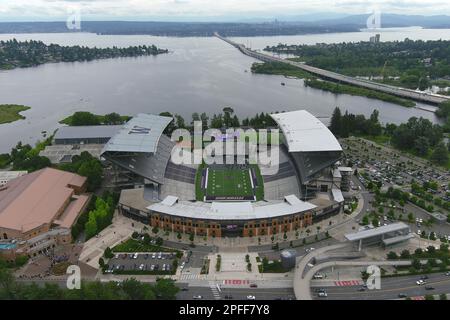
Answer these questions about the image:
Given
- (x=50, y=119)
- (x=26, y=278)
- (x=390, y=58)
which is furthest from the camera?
(x=390, y=58)

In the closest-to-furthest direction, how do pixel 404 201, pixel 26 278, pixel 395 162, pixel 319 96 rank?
pixel 26 278, pixel 404 201, pixel 395 162, pixel 319 96

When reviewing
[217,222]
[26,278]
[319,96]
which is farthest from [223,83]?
[26,278]

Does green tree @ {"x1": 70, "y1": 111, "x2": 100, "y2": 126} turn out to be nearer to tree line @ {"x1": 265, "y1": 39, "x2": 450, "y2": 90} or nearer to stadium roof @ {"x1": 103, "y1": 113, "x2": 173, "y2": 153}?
stadium roof @ {"x1": 103, "y1": 113, "x2": 173, "y2": 153}

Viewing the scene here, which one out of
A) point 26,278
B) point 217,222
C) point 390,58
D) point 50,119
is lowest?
point 26,278

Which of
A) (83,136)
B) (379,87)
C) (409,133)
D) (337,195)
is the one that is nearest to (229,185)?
(337,195)

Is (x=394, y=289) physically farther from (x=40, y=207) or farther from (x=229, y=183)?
(x=40, y=207)

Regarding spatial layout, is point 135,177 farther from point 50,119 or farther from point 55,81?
point 55,81

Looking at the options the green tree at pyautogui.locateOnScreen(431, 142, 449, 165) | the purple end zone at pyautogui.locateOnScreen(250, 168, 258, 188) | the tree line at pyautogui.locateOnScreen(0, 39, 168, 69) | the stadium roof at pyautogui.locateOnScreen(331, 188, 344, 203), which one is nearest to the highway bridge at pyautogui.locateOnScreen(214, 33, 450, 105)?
the green tree at pyautogui.locateOnScreen(431, 142, 449, 165)
